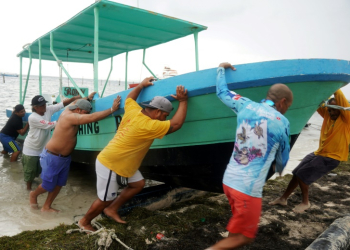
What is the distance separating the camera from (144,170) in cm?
362

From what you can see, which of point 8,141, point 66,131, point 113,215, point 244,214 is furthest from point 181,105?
point 8,141

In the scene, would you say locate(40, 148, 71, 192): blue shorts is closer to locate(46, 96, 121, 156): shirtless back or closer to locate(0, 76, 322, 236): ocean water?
locate(46, 96, 121, 156): shirtless back

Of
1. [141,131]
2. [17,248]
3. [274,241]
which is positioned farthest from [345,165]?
[17,248]

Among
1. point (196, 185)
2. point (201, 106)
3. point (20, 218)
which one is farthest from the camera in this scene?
point (20, 218)

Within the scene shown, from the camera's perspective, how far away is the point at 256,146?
2.00m

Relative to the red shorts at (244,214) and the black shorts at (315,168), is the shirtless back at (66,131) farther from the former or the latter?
the black shorts at (315,168)

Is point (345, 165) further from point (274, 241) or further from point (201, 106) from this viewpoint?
point (201, 106)

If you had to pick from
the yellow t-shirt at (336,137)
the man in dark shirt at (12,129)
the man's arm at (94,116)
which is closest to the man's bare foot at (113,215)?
the man's arm at (94,116)

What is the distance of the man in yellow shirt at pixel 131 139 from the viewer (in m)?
2.62

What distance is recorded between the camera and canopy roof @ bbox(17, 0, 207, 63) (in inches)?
144

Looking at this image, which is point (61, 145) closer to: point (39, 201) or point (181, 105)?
point (39, 201)

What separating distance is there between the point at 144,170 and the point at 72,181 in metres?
2.49

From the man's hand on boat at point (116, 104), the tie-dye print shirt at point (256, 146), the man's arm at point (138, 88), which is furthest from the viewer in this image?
the man's hand on boat at point (116, 104)

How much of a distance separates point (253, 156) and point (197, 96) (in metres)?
0.93
